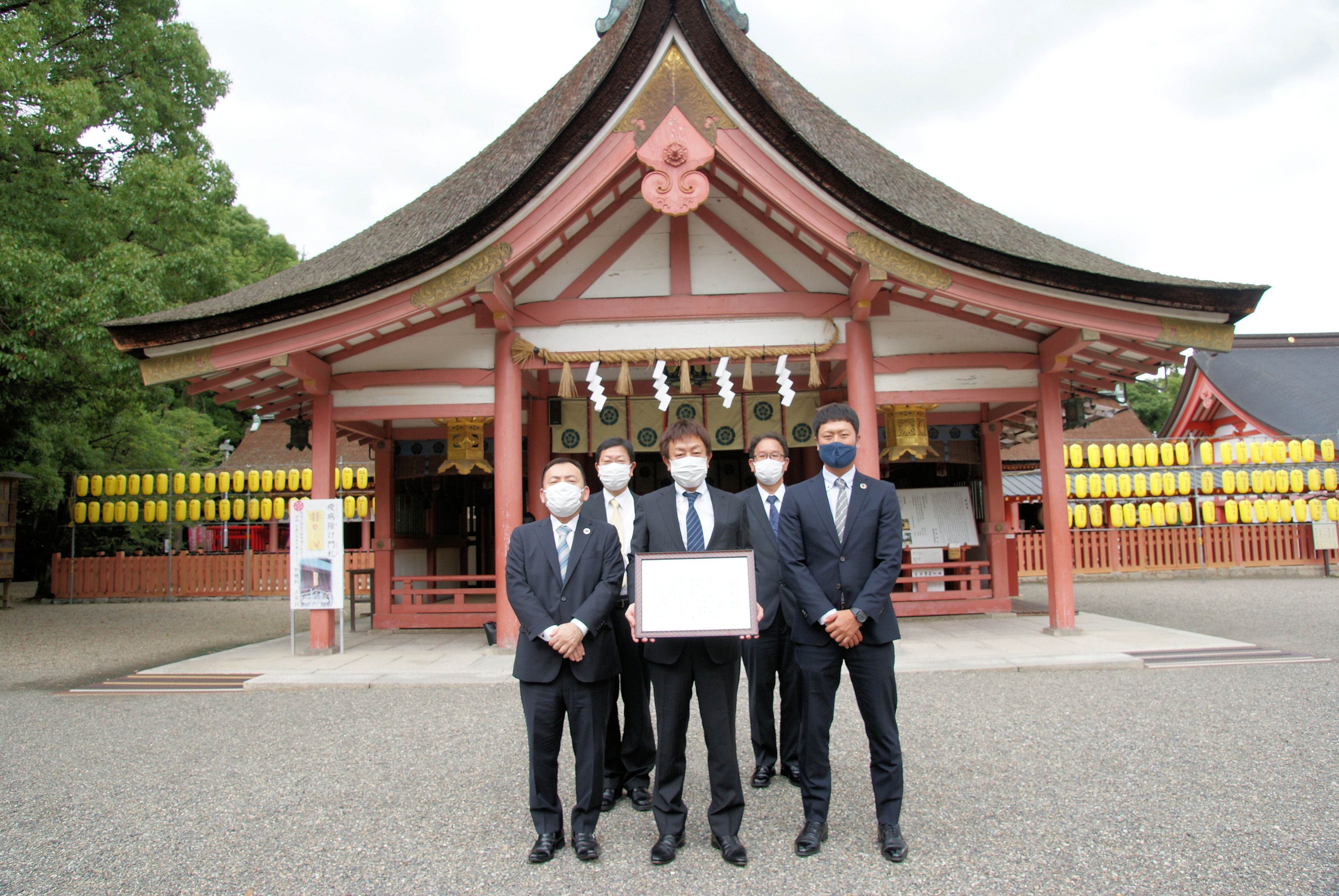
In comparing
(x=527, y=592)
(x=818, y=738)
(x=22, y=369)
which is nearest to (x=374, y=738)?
(x=527, y=592)

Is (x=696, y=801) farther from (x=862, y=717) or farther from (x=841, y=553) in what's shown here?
(x=841, y=553)

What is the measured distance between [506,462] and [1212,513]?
53.0ft

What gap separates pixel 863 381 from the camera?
791 centimetres

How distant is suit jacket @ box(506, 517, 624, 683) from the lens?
3238mm

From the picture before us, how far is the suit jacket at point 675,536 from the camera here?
3.19 m

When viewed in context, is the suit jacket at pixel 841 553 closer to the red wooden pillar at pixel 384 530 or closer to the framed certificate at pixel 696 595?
the framed certificate at pixel 696 595

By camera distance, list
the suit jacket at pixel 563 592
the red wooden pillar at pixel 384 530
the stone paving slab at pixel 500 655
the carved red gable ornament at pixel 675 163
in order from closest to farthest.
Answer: the suit jacket at pixel 563 592, the stone paving slab at pixel 500 655, the carved red gable ornament at pixel 675 163, the red wooden pillar at pixel 384 530

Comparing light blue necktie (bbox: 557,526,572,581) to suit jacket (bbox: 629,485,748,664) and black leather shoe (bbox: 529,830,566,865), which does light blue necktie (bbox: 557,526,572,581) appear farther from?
black leather shoe (bbox: 529,830,566,865)

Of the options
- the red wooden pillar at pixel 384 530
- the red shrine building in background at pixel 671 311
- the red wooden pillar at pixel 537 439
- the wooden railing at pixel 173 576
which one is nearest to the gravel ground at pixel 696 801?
the red shrine building in background at pixel 671 311

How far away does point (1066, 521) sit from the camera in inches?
322

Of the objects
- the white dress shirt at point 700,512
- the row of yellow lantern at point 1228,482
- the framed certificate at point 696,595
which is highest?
the row of yellow lantern at point 1228,482

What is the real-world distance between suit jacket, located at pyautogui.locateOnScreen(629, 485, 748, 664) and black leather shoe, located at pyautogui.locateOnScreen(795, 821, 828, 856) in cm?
71

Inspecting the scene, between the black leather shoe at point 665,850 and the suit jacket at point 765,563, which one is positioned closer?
the black leather shoe at point 665,850

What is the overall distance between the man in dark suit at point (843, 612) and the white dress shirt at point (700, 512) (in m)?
0.31
